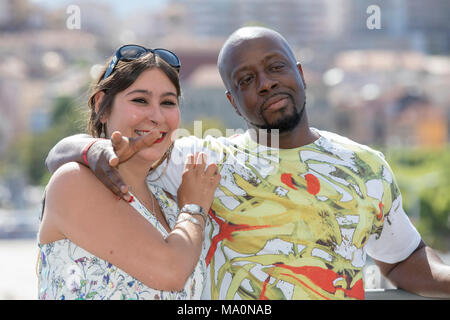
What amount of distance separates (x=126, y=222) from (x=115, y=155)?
0.24 meters

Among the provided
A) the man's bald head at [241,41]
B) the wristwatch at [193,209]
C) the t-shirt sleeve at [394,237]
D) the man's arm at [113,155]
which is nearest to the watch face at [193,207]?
the wristwatch at [193,209]

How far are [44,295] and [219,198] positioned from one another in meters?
0.74

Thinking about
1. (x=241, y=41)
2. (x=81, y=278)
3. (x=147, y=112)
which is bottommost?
(x=81, y=278)

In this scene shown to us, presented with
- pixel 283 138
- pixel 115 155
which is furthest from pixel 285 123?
pixel 115 155

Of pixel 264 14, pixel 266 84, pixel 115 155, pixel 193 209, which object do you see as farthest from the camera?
pixel 264 14

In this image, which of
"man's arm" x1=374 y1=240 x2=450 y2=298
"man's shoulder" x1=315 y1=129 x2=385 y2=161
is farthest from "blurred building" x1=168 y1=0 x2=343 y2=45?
"man's arm" x1=374 y1=240 x2=450 y2=298

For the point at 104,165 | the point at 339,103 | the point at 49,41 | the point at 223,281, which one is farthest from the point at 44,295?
the point at 49,41

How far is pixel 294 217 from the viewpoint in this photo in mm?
2229

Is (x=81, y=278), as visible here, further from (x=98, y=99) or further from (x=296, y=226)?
(x=296, y=226)

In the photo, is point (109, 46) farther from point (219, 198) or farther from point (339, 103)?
point (219, 198)

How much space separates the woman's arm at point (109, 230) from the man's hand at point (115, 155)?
0.05 metres

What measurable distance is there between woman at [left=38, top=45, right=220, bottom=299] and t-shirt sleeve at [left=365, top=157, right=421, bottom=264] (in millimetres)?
770

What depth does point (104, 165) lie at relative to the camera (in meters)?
1.77

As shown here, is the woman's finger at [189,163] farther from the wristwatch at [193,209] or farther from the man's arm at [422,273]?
the man's arm at [422,273]
